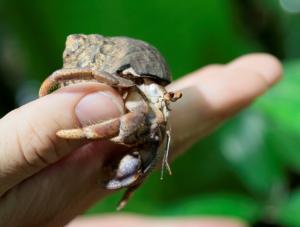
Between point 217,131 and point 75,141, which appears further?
point 217,131

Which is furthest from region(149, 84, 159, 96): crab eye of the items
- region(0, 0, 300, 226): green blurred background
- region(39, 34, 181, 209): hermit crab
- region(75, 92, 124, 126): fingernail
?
region(0, 0, 300, 226): green blurred background

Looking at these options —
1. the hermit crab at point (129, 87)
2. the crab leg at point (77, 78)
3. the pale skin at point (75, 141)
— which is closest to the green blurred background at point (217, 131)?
the pale skin at point (75, 141)

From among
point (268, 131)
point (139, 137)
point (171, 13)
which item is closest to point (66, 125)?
point (139, 137)

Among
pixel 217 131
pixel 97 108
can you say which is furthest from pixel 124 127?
pixel 217 131

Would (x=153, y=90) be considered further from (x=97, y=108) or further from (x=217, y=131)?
(x=217, y=131)

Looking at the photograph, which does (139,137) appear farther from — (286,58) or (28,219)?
(286,58)

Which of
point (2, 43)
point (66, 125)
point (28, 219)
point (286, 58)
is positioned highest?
point (66, 125)
